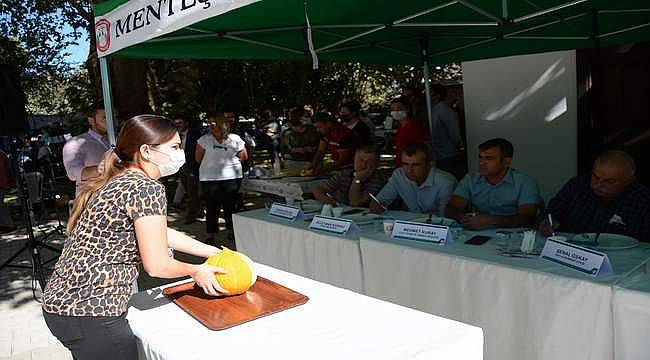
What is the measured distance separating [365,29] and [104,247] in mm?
3738

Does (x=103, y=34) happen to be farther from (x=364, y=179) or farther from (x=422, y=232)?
(x=422, y=232)

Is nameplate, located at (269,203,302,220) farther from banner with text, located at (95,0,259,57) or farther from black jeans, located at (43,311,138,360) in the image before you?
black jeans, located at (43,311,138,360)

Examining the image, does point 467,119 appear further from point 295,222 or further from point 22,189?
point 22,189

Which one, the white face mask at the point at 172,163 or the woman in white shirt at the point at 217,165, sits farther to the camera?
the woman in white shirt at the point at 217,165

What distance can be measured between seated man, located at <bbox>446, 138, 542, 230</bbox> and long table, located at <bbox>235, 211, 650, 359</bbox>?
57 cm

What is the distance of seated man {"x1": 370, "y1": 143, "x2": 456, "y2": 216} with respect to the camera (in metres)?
3.58

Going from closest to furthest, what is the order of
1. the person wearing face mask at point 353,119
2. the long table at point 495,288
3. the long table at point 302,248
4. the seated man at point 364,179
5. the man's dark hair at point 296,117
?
the long table at point 495,288 → the long table at point 302,248 → the seated man at point 364,179 → the person wearing face mask at point 353,119 → the man's dark hair at point 296,117

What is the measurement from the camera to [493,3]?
393 cm

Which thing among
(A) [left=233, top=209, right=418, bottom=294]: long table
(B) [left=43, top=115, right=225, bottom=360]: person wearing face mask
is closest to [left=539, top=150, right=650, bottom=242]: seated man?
(A) [left=233, top=209, right=418, bottom=294]: long table

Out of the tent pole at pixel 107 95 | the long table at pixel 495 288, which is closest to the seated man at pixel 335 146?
the long table at pixel 495 288

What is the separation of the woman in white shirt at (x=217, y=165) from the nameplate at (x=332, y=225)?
→ 2.50 metres

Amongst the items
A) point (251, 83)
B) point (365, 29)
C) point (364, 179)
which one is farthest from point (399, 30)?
point (251, 83)

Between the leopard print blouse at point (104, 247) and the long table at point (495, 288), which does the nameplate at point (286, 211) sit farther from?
the leopard print blouse at point (104, 247)

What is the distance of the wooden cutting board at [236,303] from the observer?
1548 millimetres
